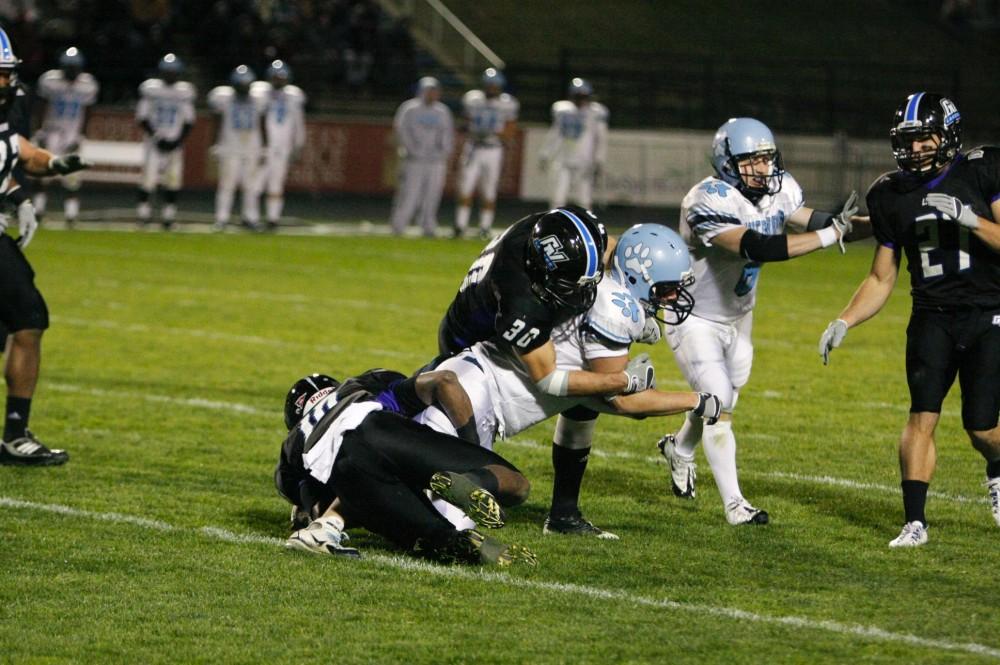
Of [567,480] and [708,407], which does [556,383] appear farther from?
[567,480]

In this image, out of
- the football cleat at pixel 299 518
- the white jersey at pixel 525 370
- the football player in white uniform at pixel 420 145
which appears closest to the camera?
the white jersey at pixel 525 370

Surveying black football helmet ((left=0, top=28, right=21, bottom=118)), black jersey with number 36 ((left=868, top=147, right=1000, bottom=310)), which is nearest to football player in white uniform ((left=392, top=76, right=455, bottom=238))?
black football helmet ((left=0, top=28, right=21, bottom=118))

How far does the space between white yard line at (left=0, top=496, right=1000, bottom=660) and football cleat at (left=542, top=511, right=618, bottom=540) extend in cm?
69

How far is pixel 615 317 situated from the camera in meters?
5.45

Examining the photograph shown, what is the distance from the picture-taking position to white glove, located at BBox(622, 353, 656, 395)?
5.41m

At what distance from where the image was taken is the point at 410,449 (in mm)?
5301

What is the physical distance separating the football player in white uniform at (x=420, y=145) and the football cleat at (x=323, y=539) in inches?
602

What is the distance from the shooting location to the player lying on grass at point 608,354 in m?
5.48

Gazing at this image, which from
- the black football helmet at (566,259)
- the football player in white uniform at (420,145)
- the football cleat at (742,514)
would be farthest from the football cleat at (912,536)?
the football player in white uniform at (420,145)

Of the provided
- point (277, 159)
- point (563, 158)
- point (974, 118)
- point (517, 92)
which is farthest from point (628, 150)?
point (974, 118)

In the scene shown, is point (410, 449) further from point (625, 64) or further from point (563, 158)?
point (625, 64)

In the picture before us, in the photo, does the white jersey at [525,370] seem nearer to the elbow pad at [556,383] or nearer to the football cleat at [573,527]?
the elbow pad at [556,383]

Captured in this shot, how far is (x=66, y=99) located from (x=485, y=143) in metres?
5.34

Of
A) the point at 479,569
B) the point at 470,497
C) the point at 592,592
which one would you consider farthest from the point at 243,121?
the point at 592,592
